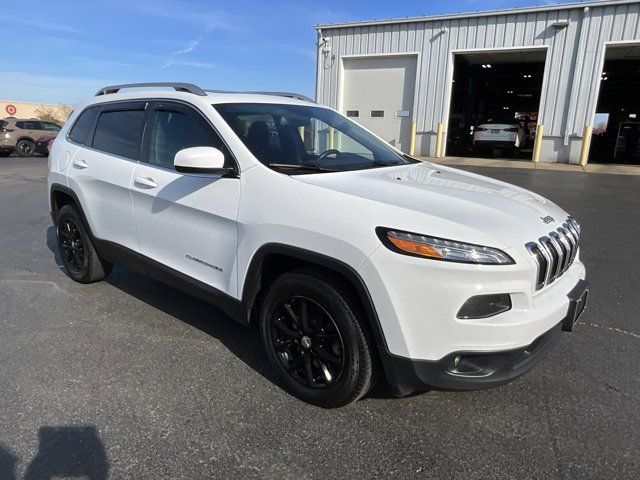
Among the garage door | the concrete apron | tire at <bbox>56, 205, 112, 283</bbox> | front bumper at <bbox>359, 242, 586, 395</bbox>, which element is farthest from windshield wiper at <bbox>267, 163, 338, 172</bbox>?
the garage door

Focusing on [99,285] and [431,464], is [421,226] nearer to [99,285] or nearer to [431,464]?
[431,464]

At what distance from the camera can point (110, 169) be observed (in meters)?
3.88

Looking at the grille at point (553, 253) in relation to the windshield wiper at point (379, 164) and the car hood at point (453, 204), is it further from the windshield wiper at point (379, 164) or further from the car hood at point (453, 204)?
the windshield wiper at point (379, 164)

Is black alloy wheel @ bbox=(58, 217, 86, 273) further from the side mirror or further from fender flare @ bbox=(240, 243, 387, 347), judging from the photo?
fender flare @ bbox=(240, 243, 387, 347)

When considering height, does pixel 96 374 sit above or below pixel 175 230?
below

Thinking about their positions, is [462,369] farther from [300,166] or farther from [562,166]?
[562,166]

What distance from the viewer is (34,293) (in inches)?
175

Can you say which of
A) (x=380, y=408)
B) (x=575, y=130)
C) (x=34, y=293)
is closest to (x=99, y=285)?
(x=34, y=293)

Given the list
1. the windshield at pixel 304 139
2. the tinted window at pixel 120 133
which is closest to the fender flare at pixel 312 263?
the windshield at pixel 304 139

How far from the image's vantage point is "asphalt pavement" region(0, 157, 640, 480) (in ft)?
7.40

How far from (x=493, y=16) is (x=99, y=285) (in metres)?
16.7

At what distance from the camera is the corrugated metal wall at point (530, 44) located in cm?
1546

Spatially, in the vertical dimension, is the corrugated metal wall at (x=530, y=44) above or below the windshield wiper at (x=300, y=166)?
above

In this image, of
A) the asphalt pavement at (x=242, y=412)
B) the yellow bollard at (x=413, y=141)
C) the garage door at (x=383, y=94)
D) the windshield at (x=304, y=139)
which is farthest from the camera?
the garage door at (x=383, y=94)
